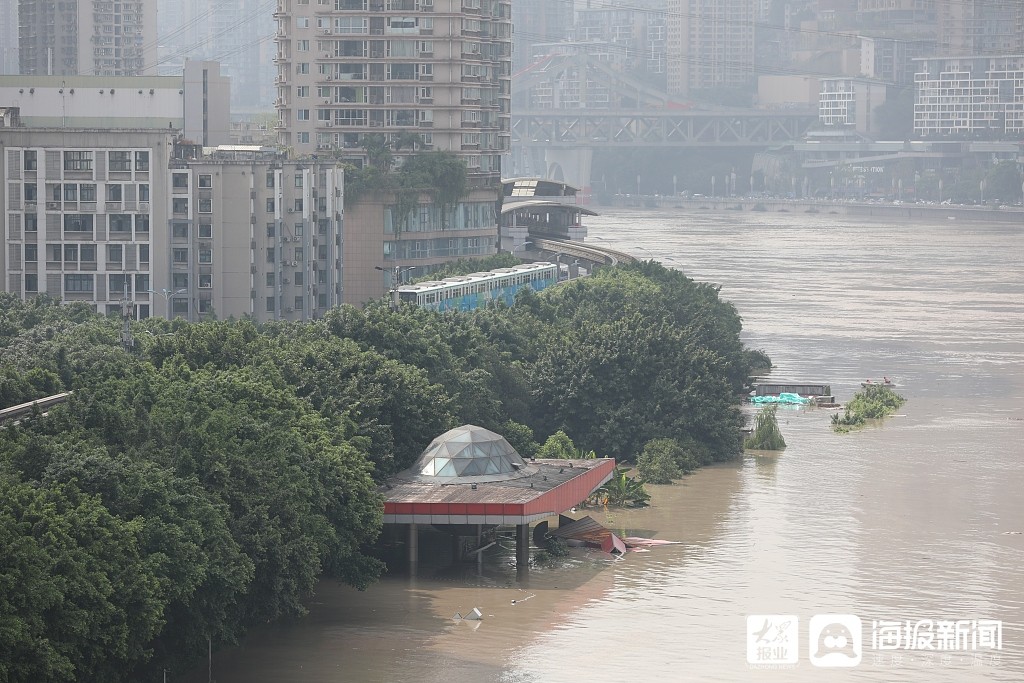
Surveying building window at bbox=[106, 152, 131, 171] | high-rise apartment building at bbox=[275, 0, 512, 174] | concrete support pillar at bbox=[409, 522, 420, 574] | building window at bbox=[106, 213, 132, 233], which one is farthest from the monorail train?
concrete support pillar at bbox=[409, 522, 420, 574]

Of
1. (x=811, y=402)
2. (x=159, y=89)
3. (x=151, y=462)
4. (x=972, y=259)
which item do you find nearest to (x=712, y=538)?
(x=151, y=462)

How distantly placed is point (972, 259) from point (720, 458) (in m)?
113

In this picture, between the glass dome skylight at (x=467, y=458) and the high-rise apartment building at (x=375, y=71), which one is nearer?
the glass dome skylight at (x=467, y=458)

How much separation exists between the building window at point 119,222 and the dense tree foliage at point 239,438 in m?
13.5

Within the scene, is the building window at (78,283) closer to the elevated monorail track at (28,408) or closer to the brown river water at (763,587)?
the brown river water at (763,587)

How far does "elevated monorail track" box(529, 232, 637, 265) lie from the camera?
114875 mm

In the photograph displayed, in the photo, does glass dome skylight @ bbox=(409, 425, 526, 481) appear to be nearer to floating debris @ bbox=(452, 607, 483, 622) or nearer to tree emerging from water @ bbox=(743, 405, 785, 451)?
floating debris @ bbox=(452, 607, 483, 622)

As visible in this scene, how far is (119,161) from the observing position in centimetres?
7869

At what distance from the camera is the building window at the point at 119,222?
78875mm

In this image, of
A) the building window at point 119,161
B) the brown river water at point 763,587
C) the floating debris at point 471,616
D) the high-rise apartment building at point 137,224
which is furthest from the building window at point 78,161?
the floating debris at point 471,616

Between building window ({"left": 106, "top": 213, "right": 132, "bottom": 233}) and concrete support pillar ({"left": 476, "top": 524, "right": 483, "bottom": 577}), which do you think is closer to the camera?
concrete support pillar ({"left": 476, "top": 524, "right": 483, "bottom": 577})

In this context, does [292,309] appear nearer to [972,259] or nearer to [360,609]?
[360,609]

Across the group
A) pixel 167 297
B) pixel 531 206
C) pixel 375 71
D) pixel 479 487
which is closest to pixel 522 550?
pixel 479 487

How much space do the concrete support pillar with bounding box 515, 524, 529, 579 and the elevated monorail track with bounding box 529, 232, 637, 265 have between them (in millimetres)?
65202
